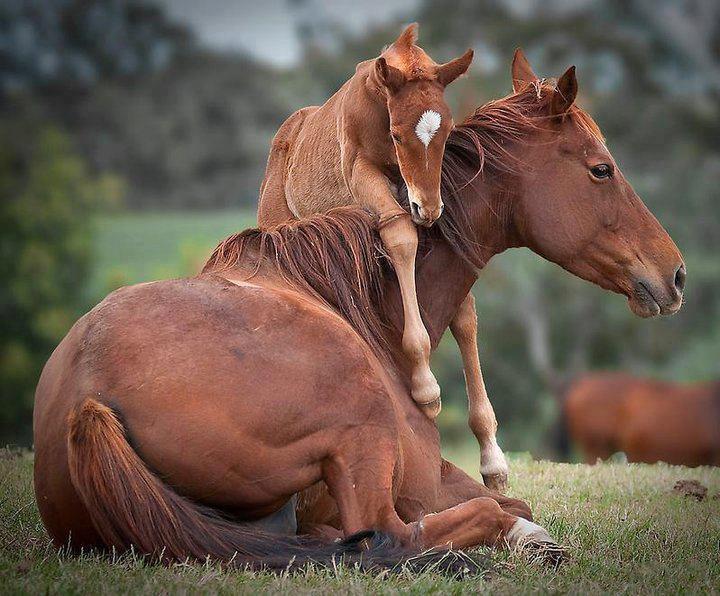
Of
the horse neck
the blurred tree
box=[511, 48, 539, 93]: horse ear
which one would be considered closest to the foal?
the horse neck

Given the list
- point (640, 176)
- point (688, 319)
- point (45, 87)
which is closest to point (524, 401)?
point (688, 319)

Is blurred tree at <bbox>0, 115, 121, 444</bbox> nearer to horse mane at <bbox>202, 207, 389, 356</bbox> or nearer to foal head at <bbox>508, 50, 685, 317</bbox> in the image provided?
horse mane at <bbox>202, 207, 389, 356</bbox>

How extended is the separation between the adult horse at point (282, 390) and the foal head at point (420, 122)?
28cm

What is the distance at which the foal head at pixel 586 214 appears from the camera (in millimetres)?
4930

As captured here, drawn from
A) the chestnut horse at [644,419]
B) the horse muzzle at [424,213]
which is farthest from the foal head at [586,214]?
the chestnut horse at [644,419]

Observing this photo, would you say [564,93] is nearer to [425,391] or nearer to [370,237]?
[370,237]

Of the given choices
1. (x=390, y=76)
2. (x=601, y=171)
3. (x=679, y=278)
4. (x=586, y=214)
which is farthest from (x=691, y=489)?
(x=390, y=76)

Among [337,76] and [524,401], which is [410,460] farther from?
[337,76]

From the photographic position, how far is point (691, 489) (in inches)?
239

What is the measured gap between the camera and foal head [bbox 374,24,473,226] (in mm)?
4750

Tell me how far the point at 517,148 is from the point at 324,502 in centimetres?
202

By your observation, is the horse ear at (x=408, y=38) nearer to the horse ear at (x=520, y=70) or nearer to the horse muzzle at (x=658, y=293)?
the horse ear at (x=520, y=70)

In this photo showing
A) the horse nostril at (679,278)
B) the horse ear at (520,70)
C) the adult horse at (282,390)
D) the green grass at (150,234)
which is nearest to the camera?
the adult horse at (282,390)

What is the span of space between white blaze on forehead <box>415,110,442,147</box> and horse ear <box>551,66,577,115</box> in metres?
0.61
